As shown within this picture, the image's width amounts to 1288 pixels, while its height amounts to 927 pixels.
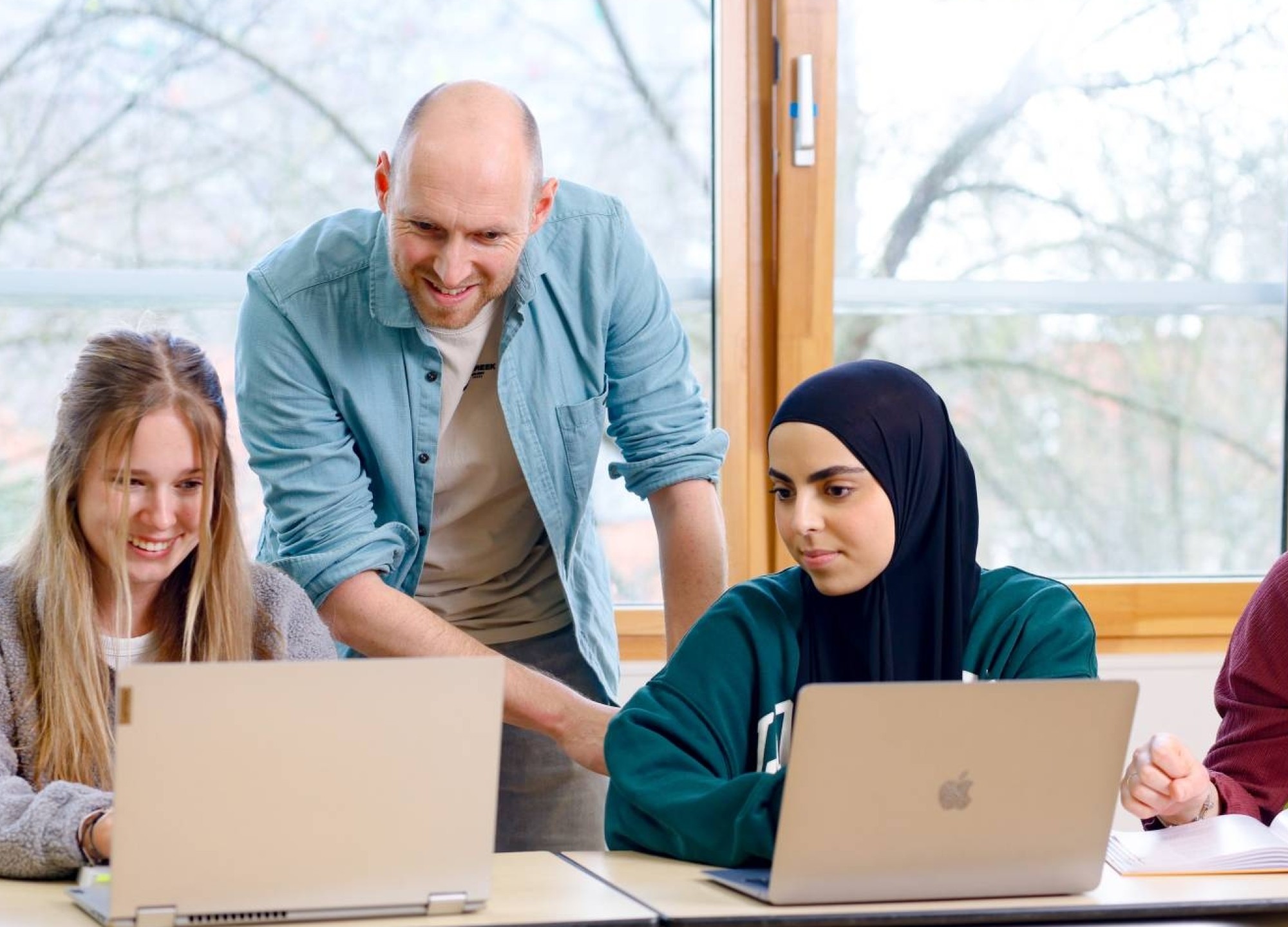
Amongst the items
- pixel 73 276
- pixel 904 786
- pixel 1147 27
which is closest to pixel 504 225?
pixel 904 786

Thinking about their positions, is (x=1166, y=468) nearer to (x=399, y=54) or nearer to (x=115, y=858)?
(x=399, y=54)

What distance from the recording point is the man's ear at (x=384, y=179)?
2.10 metres

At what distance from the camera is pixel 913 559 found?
1848 millimetres

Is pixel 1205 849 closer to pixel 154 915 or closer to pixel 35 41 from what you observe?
pixel 154 915

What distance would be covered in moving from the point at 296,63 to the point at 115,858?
1.93m

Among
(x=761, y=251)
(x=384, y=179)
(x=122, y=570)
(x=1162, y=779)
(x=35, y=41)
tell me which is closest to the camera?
(x=1162, y=779)

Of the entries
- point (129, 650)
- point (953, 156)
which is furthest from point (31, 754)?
point (953, 156)

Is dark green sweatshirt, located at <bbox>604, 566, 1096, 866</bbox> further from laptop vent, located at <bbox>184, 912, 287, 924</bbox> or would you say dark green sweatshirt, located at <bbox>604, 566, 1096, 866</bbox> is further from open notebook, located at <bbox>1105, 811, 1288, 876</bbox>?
laptop vent, located at <bbox>184, 912, 287, 924</bbox>

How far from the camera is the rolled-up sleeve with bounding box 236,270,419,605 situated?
2107mm

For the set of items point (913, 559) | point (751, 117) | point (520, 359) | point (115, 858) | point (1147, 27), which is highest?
point (1147, 27)

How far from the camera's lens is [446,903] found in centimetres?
139

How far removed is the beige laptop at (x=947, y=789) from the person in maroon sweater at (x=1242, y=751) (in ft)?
0.99

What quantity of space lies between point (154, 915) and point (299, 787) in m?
0.16

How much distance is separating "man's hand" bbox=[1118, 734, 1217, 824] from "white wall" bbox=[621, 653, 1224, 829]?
133 cm
